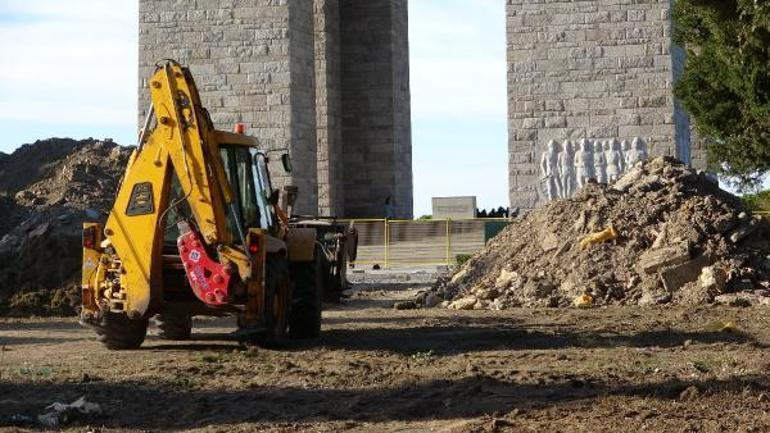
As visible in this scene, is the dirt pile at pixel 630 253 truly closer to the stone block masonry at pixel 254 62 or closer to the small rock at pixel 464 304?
the small rock at pixel 464 304

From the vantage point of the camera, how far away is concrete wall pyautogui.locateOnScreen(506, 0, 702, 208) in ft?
104

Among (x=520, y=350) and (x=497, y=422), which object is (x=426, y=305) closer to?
(x=520, y=350)

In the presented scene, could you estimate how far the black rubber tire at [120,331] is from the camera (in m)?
14.1

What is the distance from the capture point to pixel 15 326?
19.8m

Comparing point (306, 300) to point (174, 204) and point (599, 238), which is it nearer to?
point (174, 204)

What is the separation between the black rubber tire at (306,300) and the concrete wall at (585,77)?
16999mm

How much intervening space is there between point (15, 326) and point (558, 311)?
7.55 metres

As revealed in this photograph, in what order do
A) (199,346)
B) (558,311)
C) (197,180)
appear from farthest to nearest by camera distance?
(558,311) → (199,346) → (197,180)


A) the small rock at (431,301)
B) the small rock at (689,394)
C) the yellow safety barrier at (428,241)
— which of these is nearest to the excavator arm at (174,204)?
the small rock at (689,394)

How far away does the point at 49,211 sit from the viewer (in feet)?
86.0

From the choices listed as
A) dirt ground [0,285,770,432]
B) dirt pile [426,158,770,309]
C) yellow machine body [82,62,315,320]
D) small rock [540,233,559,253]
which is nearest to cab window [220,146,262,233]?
yellow machine body [82,62,315,320]

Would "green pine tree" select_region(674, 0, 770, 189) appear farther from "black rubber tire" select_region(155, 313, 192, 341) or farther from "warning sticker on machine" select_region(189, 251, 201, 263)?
"warning sticker on machine" select_region(189, 251, 201, 263)

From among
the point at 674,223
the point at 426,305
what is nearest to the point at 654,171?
the point at 674,223

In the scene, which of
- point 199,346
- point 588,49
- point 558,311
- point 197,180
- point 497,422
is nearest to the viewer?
point 497,422
